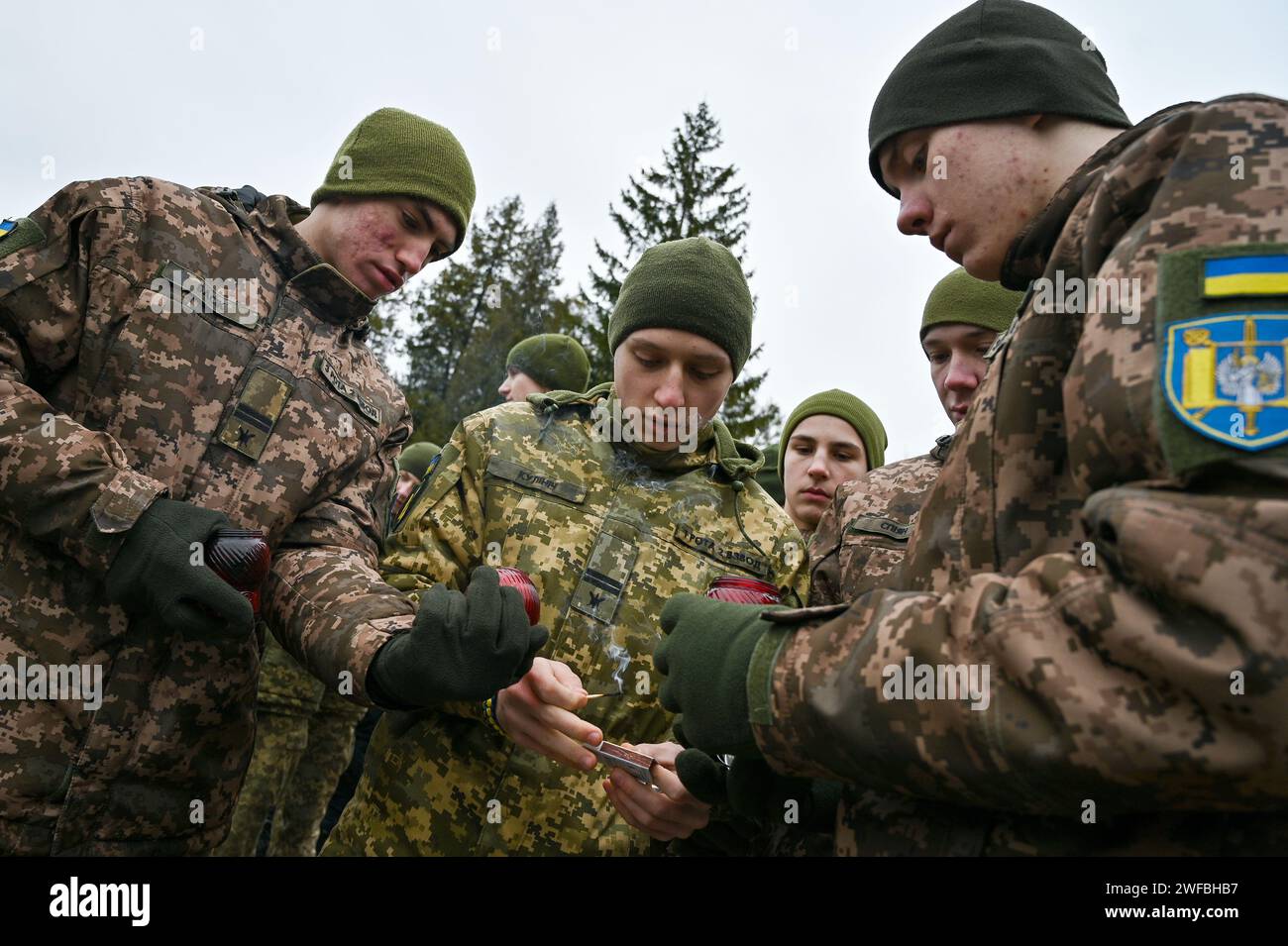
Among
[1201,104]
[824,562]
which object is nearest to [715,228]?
[824,562]

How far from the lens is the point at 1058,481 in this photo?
1511 millimetres

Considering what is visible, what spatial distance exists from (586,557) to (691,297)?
1.09 meters

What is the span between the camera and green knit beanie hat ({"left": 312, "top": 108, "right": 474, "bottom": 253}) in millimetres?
3297

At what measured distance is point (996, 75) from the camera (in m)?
2.00

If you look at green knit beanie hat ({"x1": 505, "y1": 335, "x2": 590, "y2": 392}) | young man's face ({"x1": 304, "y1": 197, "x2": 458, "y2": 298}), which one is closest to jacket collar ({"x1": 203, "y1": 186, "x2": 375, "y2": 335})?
young man's face ({"x1": 304, "y1": 197, "x2": 458, "y2": 298})

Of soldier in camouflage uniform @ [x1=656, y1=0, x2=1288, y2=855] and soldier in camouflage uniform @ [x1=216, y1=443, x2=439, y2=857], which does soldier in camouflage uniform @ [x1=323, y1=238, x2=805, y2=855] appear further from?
soldier in camouflage uniform @ [x1=216, y1=443, x2=439, y2=857]

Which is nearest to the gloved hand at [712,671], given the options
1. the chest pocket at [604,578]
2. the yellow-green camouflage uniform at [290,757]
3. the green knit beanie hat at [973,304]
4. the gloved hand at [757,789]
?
the gloved hand at [757,789]

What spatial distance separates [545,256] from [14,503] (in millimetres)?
33180

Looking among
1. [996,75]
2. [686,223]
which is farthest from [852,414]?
[686,223]

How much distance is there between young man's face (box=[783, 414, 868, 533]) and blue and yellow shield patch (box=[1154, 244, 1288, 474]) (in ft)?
12.6

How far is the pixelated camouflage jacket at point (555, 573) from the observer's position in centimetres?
266

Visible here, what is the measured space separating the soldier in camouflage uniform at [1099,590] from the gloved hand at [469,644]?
536 mm
